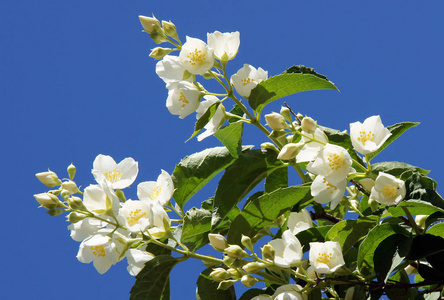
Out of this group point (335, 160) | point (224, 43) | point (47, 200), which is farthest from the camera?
point (224, 43)

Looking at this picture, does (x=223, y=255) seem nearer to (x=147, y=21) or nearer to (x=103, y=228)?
(x=103, y=228)

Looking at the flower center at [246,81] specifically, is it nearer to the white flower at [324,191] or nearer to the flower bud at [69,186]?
the white flower at [324,191]

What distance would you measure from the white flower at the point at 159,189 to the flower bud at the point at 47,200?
0.68 feet

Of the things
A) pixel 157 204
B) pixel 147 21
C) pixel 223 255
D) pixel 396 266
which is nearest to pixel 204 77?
pixel 147 21

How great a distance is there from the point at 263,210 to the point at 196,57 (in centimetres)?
39

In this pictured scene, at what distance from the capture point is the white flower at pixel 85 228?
1237 mm

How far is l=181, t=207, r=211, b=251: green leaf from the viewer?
1304mm

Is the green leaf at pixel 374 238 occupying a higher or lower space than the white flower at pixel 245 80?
lower

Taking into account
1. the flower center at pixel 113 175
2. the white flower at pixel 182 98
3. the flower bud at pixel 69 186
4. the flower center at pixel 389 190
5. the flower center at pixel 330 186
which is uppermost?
the white flower at pixel 182 98

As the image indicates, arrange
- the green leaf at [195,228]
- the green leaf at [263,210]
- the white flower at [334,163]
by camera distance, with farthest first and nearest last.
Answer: the green leaf at [195,228] → the green leaf at [263,210] → the white flower at [334,163]

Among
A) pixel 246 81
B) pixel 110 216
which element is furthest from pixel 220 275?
pixel 246 81

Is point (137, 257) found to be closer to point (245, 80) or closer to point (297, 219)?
point (297, 219)

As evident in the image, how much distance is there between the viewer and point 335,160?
110 cm

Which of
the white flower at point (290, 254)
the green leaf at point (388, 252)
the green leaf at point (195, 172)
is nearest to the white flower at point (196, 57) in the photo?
the green leaf at point (195, 172)
